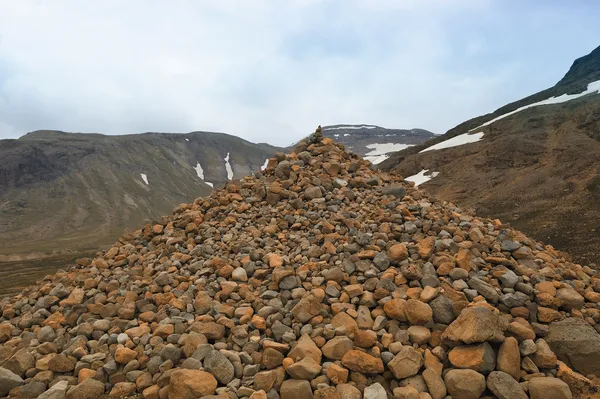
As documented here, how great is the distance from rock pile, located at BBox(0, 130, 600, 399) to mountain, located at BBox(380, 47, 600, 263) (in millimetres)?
15760

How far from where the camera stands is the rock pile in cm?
566

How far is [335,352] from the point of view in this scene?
5.95 meters

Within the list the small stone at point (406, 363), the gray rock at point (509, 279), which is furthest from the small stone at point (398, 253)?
the small stone at point (406, 363)

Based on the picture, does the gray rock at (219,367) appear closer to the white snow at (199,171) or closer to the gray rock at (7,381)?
the gray rock at (7,381)

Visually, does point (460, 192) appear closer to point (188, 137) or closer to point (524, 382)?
point (524, 382)

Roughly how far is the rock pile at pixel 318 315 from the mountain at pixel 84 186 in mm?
70446

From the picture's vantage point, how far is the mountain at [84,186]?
94431 mm

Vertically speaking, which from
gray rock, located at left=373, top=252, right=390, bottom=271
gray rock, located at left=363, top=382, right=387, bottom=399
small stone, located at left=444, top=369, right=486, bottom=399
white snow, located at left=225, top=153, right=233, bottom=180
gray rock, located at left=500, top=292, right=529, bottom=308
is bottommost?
small stone, located at left=444, top=369, right=486, bottom=399

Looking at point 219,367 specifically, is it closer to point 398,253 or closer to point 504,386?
point 398,253

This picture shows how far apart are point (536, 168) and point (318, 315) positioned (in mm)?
45002

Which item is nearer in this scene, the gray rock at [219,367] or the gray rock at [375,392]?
the gray rock at [375,392]

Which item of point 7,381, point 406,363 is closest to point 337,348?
point 406,363

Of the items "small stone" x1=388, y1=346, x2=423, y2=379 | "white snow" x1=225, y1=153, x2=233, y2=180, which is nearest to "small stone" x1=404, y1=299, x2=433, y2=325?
"small stone" x1=388, y1=346, x2=423, y2=379

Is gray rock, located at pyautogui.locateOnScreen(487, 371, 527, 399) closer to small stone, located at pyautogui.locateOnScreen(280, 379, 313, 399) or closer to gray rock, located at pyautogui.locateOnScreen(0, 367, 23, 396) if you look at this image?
small stone, located at pyautogui.locateOnScreen(280, 379, 313, 399)
